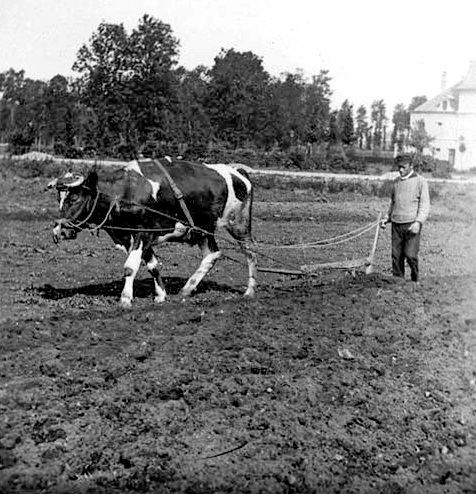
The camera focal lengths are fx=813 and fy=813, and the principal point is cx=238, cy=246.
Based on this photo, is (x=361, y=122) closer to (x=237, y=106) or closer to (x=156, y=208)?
(x=237, y=106)

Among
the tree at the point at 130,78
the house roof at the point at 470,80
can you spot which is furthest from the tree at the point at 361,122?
→ the tree at the point at 130,78

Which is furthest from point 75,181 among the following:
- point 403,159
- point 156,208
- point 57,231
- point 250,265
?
point 403,159

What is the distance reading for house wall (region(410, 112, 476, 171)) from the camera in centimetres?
7581

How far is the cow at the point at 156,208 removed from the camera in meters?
11.4

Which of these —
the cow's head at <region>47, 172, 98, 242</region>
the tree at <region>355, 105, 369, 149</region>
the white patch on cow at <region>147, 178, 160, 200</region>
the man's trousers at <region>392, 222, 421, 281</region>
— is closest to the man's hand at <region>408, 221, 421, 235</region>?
the man's trousers at <region>392, 222, 421, 281</region>

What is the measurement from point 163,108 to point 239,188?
5243 centimetres

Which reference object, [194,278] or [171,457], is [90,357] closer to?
[171,457]

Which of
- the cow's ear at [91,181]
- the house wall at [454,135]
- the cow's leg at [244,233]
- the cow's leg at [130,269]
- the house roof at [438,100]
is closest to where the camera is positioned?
the cow's leg at [130,269]

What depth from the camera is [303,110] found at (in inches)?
3155

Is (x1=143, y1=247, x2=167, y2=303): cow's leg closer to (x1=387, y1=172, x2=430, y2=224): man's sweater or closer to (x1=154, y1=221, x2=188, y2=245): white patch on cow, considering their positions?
(x1=154, y1=221, x2=188, y2=245): white patch on cow

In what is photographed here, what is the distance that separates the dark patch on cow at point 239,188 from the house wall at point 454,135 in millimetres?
61557

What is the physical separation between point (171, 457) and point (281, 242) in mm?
14265

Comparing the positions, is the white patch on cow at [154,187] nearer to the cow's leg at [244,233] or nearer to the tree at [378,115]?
the cow's leg at [244,233]

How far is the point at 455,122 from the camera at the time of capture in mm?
82750
